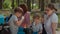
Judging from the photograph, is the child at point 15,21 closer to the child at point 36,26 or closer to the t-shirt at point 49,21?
the child at point 36,26

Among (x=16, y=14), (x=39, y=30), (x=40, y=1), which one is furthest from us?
(x=40, y=1)

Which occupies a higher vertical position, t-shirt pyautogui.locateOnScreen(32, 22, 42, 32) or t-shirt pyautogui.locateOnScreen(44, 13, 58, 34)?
t-shirt pyautogui.locateOnScreen(44, 13, 58, 34)

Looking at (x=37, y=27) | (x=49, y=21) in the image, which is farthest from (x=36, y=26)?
(x=49, y=21)

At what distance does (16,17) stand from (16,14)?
82mm

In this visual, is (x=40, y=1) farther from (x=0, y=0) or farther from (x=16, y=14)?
(x=16, y=14)

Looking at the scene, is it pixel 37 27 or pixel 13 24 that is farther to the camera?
pixel 37 27

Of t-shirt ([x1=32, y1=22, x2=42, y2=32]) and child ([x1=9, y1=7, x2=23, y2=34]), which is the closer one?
child ([x1=9, y1=7, x2=23, y2=34])

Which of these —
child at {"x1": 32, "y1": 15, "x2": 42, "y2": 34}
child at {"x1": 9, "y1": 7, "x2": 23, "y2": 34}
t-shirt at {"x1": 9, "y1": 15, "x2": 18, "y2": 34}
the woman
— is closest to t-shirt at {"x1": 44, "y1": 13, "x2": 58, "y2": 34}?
the woman

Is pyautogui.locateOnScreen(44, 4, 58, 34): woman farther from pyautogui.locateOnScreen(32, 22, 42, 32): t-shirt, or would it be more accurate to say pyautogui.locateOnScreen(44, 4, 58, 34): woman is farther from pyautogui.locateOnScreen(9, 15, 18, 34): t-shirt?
pyautogui.locateOnScreen(9, 15, 18, 34): t-shirt

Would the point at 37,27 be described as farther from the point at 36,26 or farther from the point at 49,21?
the point at 49,21

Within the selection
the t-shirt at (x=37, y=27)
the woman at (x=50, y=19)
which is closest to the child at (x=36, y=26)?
the t-shirt at (x=37, y=27)

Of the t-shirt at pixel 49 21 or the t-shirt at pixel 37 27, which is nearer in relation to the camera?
the t-shirt at pixel 49 21

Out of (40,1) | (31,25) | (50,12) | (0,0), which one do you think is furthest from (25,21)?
(40,1)

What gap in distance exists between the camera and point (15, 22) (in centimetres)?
568
